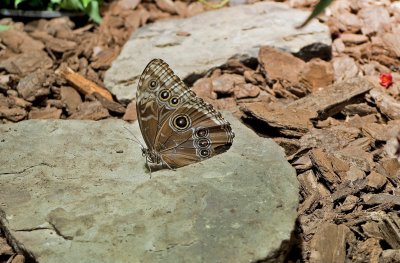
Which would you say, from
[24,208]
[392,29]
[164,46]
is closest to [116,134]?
[24,208]

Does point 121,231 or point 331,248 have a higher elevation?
point 121,231

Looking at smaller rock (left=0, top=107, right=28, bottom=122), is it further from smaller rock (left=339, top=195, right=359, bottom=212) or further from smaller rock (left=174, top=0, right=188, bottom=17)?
smaller rock (left=339, top=195, right=359, bottom=212)

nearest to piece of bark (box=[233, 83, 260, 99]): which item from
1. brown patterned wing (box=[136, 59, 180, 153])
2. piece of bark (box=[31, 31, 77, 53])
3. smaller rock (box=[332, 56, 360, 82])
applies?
smaller rock (box=[332, 56, 360, 82])

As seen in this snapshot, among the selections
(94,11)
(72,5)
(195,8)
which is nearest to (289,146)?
(195,8)

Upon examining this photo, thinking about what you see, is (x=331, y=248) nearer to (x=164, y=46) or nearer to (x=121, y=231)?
(x=121, y=231)

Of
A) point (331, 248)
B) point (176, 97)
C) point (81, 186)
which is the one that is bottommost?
point (331, 248)

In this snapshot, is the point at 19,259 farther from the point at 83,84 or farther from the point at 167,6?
the point at 167,6
